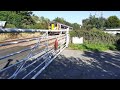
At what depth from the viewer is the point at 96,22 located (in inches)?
1788

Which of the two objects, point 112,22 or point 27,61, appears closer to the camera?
point 27,61

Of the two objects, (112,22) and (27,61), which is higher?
(112,22)

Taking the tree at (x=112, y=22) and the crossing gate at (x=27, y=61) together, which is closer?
the crossing gate at (x=27, y=61)

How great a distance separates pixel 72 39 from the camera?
20.5 metres

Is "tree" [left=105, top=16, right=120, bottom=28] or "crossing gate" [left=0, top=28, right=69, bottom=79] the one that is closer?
"crossing gate" [left=0, top=28, right=69, bottom=79]
